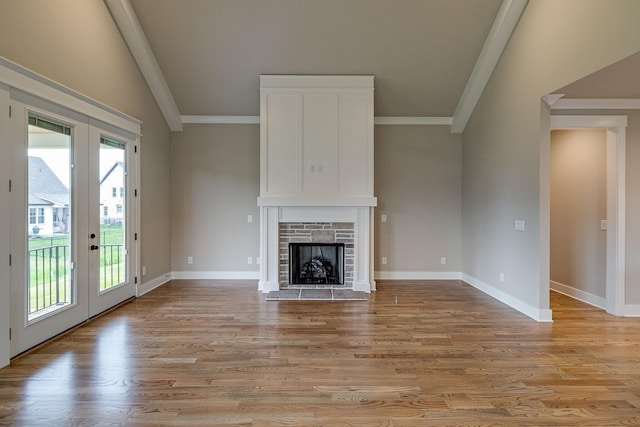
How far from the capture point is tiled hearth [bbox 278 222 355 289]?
5.31m

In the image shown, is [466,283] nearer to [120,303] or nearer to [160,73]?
[120,303]

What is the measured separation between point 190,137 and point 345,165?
2.86m

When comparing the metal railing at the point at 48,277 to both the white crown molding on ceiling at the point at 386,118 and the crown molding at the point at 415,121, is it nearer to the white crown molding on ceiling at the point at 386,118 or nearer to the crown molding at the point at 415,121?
the white crown molding on ceiling at the point at 386,118

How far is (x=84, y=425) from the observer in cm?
207

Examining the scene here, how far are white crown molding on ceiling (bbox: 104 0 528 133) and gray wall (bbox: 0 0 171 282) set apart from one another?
0.39ft

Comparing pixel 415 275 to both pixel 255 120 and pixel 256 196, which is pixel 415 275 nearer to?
pixel 256 196

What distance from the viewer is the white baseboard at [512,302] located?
3889 mm

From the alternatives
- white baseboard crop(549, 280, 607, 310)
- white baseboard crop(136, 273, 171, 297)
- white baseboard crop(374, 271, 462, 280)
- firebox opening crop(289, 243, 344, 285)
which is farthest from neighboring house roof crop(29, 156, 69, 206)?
white baseboard crop(549, 280, 607, 310)

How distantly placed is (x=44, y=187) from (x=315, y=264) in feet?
11.8

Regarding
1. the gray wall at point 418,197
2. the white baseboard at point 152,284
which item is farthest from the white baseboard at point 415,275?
the white baseboard at point 152,284

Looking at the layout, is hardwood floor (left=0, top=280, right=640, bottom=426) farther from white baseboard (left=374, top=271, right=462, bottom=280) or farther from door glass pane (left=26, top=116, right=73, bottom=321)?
white baseboard (left=374, top=271, right=462, bottom=280)

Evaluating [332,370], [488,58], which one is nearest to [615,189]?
[488,58]

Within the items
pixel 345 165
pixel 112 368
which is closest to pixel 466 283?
pixel 345 165

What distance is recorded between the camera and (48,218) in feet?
11.2
